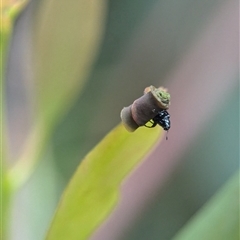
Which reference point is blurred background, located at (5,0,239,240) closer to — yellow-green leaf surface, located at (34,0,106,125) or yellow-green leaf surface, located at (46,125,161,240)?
yellow-green leaf surface, located at (34,0,106,125)

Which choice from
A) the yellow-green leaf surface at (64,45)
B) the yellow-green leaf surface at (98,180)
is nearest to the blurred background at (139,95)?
the yellow-green leaf surface at (64,45)

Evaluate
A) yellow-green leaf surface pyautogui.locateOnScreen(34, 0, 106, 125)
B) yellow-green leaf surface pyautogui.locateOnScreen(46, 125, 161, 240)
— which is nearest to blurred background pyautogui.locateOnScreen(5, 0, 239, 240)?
yellow-green leaf surface pyautogui.locateOnScreen(34, 0, 106, 125)

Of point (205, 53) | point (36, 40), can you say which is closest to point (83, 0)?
point (36, 40)

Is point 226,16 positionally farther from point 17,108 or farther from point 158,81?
point 17,108

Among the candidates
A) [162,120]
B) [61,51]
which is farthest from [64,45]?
[162,120]

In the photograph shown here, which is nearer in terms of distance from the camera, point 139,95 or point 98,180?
point 98,180

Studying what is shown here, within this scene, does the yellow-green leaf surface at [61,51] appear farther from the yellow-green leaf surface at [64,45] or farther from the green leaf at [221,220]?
the green leaf at [221,220]

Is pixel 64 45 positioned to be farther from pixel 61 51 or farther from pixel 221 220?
pixel 221 220
